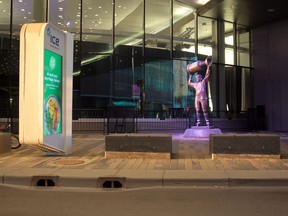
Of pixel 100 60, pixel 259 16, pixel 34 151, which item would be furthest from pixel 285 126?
pixel 34 151

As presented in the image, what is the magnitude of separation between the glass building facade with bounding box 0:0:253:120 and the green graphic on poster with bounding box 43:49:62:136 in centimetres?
986

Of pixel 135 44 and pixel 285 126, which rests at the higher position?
pixel 135 44

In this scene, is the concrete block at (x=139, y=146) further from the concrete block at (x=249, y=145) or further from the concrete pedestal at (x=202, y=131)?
the concrete pedestal at (x=202, y=131)

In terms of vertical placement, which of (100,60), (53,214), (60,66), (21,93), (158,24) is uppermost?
(158,24)

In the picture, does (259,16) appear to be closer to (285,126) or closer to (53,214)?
(285,126)

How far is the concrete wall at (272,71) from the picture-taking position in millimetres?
26922

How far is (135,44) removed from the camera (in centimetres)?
2409

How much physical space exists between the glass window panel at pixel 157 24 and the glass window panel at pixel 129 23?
1.47ft

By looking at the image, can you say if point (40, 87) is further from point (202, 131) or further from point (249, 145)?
point (202, 131)

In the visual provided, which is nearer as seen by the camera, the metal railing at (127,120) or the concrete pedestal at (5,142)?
the concrete pedestal at (5,142)

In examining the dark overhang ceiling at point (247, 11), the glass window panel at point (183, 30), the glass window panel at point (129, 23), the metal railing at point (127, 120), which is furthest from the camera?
the glass window panel at point (183, 30)

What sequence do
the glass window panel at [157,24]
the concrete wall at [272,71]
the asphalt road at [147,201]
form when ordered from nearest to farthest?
the asphalt road at [147,201] → the glass window panel at [157,24] → the concrete wall at [272,71]

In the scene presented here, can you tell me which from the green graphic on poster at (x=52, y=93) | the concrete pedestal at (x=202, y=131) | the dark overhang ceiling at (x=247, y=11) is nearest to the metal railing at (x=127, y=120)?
the concrete pedestal at (x=202, y=131)

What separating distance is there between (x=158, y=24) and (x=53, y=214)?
20.0 m
